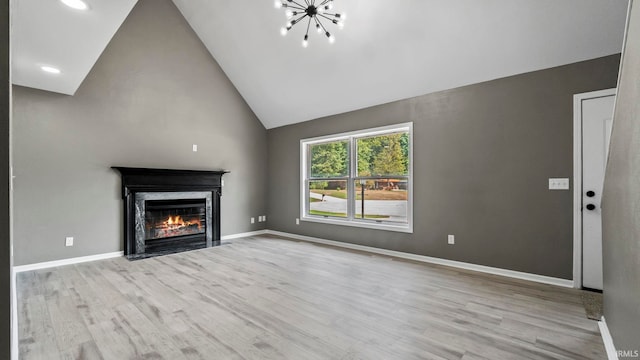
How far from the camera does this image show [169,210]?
4.94m

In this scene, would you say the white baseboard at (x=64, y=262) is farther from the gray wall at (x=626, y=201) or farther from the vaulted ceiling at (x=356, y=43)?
the gray wall at (x=626, y=201)

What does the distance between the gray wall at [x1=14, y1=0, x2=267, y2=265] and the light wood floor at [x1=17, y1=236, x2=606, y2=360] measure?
72cm

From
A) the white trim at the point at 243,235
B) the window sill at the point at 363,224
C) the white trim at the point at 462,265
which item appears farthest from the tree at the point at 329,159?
the white trim at the point at 243,235

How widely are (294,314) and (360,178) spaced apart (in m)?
3.00

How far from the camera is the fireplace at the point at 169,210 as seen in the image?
173 inches

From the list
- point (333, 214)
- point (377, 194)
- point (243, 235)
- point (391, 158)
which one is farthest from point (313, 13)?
point (243, 235)

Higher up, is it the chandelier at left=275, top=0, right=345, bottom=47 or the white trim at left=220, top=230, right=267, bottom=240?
the chandelier at left=275, top=0, right=345, bottom=47

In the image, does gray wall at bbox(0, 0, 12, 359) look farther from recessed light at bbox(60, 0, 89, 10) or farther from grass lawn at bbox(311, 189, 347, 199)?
grass lawn at bbox(311, 189, 347, 199)

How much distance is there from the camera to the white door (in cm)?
290

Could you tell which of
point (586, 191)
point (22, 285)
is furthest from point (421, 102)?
point (22, 285)

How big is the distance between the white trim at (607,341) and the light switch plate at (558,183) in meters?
1.41

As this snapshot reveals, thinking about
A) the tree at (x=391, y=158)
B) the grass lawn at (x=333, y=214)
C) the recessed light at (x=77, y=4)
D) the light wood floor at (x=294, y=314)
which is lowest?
the light wood floor at (x=294, y=314)

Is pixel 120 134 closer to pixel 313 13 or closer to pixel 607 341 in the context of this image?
pixel 313 13

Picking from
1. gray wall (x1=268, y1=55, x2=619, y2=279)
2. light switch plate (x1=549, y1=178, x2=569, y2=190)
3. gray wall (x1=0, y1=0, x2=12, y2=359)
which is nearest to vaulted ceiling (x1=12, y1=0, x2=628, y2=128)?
gray wall (x1=268, y1=55, x2=619, y2=279)
